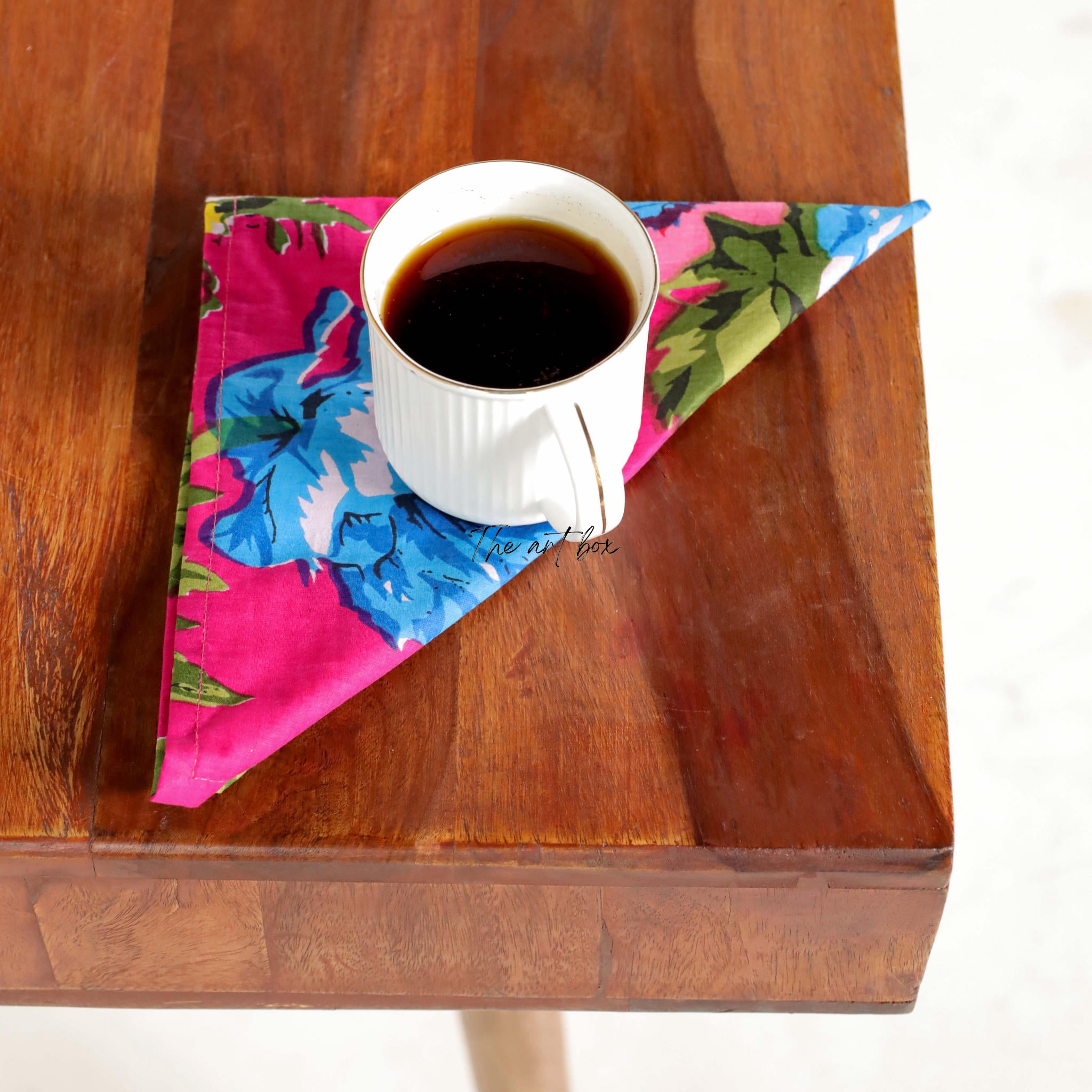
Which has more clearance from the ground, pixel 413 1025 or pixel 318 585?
pixel 318 585

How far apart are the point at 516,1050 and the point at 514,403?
17.1 inches

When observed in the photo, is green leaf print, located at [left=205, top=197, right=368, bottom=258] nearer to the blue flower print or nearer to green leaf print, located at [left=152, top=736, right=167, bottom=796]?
the blue flower print

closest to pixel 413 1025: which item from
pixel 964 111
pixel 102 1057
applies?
pixel 102 1057

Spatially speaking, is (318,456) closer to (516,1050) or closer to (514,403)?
(514,403)

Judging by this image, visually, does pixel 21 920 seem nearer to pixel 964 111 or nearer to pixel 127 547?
pixel 127 547

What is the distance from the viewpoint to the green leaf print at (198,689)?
1.60 feet

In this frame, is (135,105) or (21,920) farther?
(135,105)

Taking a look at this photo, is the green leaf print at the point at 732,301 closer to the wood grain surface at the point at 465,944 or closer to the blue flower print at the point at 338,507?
the blue flower print at the point at 338,507

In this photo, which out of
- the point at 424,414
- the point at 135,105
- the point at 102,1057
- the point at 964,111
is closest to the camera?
the point at 424,414

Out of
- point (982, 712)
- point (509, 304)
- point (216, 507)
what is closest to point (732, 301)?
point (509, 304)

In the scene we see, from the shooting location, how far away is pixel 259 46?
0.68 m

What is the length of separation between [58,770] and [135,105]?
36 centimetres

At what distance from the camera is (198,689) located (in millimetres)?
489

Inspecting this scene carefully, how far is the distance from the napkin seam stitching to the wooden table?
25mm
